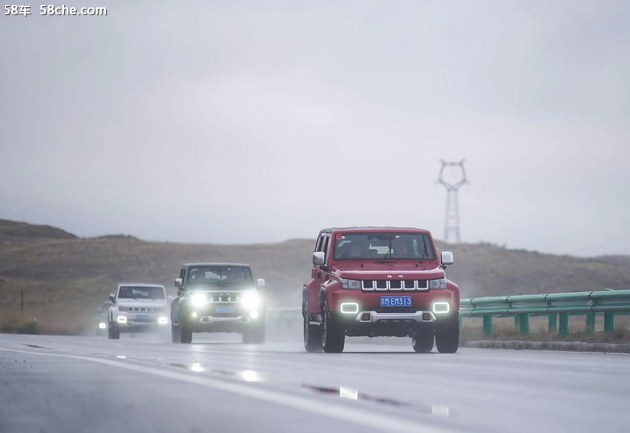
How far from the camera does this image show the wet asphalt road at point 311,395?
1020 cm

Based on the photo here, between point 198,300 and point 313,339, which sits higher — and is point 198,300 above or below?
above

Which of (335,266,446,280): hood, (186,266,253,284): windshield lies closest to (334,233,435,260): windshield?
(335,266,446,280): hood

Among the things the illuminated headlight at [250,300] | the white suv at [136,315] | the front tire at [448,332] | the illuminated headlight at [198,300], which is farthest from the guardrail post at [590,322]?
the white suv at [136,315]

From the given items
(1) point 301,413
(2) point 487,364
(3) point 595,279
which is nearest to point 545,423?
(1) point 301,413

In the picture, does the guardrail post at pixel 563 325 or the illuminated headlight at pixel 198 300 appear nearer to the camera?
the guardrail post at pixel 563 325

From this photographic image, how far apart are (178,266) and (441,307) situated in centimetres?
10146

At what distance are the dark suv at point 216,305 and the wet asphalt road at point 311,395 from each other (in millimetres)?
14438

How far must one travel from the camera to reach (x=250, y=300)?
35.8 m

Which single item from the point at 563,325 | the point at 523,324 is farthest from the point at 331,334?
the point at 523,324

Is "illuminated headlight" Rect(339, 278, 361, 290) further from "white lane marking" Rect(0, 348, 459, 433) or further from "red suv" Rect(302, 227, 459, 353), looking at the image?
"white lane marking" Rect(0, 348, 459, 433)

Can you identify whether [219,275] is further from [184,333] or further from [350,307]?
[350,307]

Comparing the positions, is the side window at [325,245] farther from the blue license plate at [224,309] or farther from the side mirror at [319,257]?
the blue license plate at [224,309]

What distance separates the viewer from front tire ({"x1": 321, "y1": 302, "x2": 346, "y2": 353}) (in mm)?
25078

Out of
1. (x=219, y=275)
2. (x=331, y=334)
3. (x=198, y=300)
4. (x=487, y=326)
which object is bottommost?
(x=331, y=334)
